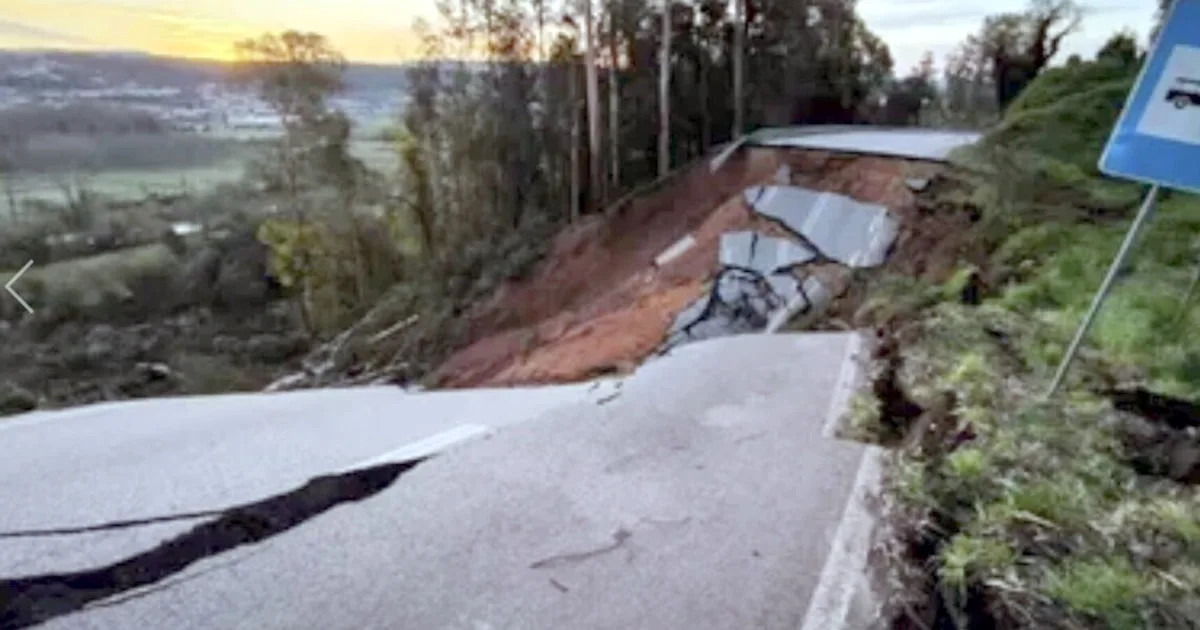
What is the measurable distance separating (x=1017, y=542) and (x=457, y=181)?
51.4 feet

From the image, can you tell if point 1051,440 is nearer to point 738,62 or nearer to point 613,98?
point 613,98

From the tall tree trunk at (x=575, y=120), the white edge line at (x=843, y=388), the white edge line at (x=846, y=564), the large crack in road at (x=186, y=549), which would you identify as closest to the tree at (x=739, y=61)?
the tall tree trunk at (x=575, y=120)

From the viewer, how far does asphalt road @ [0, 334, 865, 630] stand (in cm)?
266

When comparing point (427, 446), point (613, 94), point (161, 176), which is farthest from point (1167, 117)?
point (161, 176)

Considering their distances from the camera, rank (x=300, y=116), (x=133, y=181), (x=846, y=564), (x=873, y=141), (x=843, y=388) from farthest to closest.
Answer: (x=133, y=181)
(x=300, y=116)
(x=873, y=141)
(x=843, y=388)
(x=846, y=564)

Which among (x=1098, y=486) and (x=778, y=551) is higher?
(x=1098, y=486)

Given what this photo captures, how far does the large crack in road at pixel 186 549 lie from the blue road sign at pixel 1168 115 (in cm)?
340

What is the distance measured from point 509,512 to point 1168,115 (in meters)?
3.10

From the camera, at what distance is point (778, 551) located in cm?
297

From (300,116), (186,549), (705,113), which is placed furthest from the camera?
(300,116)

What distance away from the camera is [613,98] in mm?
15609

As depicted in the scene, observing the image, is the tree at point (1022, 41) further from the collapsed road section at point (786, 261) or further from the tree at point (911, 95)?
the collapsed road section at point (786, 261)

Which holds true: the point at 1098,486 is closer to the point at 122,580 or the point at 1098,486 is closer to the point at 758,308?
the point at 122,580

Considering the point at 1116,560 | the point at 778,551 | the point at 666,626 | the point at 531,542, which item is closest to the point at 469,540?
the point at 531,542
